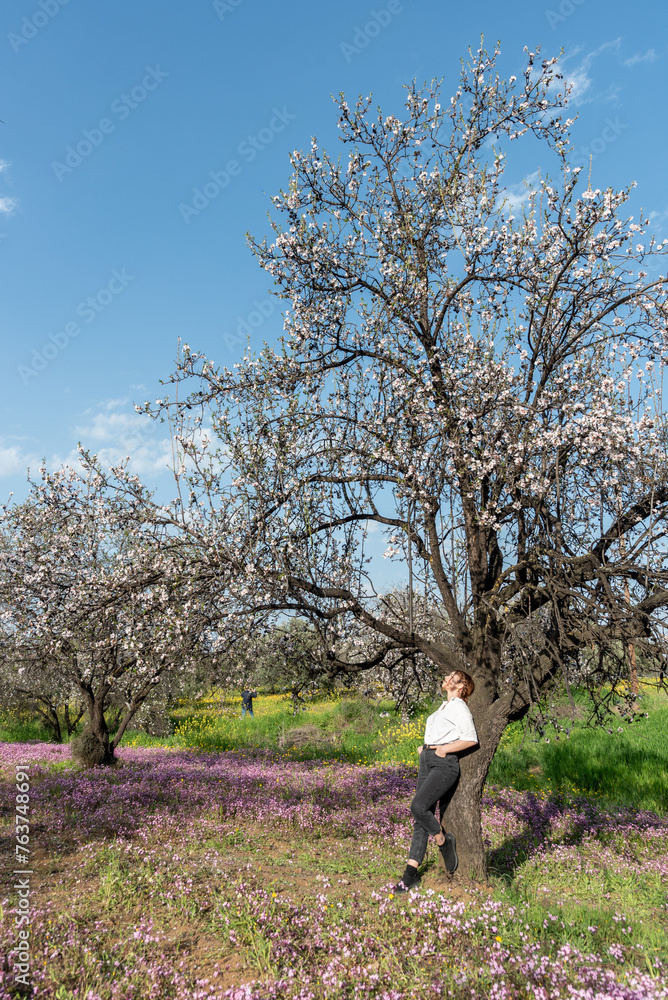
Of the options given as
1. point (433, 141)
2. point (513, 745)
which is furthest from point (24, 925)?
point (513, 745)

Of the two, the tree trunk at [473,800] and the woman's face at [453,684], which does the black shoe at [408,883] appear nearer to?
the tree trunk at [473,800]

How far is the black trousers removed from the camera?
6859 mm

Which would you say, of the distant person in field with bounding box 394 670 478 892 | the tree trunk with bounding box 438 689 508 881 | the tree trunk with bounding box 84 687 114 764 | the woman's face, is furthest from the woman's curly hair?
the tree trunk with bounding box 84 687 114 764

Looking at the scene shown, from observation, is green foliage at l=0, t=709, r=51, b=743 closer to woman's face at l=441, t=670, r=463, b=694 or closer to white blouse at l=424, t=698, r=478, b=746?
white blouse at l=424, t=698, r=478, b=746

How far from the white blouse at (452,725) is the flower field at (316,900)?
5.37 feet

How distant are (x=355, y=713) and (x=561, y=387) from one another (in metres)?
21.0

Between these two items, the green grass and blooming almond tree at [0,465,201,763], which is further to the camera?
the green grass

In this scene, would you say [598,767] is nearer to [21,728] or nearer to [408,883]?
[408,883]

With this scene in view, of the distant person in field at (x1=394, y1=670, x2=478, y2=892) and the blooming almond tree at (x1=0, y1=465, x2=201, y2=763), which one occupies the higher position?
the blooming almond tree at (x1=0, y1=465, x2=201, y2=763)

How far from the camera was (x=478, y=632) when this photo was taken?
338 inches

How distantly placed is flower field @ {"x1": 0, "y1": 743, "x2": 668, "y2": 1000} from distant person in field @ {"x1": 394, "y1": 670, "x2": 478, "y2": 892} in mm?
427

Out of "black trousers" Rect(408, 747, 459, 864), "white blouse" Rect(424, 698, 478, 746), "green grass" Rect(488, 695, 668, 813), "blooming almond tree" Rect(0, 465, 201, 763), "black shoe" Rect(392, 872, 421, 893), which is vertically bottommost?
"green grass" Rect(488, 695, 668, 813)

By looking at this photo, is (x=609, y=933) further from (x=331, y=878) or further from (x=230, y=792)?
(x=230, y=792)

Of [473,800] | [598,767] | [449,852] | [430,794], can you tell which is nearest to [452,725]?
[430,794]
